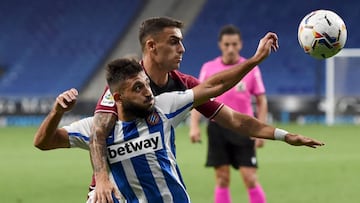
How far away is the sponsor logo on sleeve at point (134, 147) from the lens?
496 cm

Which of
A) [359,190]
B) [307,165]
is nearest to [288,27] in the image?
[307,165]

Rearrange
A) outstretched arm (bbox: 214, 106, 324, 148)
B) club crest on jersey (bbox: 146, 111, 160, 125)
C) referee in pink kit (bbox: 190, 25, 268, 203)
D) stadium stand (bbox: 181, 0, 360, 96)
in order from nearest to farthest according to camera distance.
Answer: club crest on jersey (bbox: 146, 111, 160, 125)
outstretched arm (bbox: 214, 106, 324, 148)
referee in pink kit (bbox: 190, 25, 268, 203)
stadium stand (bbox: 181, 0, 360, 96)

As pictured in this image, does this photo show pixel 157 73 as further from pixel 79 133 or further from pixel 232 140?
pixel 232 140

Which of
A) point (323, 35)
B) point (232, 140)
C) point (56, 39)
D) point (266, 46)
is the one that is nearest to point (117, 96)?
point (266, 46)

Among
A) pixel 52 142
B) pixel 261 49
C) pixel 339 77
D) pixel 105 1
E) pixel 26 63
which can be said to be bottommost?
pixel 52 142

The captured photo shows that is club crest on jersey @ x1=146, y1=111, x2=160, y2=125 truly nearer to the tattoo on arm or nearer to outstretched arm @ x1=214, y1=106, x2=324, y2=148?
the tattoo on arm

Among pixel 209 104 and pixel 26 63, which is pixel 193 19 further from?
pixel 209 104

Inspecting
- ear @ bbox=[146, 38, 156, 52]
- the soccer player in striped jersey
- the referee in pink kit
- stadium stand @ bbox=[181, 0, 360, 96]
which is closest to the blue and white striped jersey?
the soccer player in striped jersey

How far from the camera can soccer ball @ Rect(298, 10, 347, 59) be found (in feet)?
17.7

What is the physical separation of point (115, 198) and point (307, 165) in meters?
8.56

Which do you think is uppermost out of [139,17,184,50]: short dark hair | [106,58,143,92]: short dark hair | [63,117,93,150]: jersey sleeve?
[139,17,184,50]: short dark hair

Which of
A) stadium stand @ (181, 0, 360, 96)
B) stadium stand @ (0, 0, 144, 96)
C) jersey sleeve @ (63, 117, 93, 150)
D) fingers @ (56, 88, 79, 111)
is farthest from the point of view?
stadium stand @ (181, 0, 360, 96)

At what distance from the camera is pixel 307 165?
43.1 ft

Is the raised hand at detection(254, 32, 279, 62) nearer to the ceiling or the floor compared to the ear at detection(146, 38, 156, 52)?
nearer to the floor
